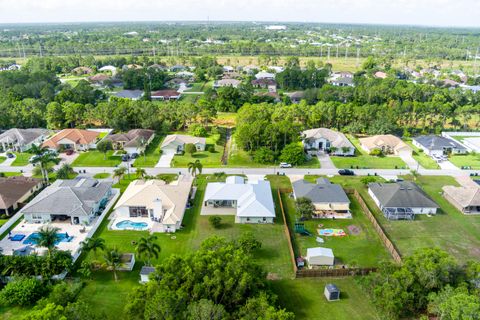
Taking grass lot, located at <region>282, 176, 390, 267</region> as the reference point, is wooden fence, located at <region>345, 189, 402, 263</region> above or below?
above

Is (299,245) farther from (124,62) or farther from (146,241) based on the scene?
(124,62)

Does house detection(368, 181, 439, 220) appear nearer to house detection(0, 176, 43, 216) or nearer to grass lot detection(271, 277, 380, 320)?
grass lot detection(271, 277, 380, 320)

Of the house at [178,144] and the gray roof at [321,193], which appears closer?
the gray roof at [321,193]

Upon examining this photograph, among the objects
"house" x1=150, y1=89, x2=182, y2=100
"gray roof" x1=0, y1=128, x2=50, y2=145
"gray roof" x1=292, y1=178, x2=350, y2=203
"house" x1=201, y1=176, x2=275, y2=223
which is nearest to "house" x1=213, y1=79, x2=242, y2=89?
"house" x1=150, y1=89, x2=182, y2=100

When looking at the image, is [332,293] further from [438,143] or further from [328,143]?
[438,143]

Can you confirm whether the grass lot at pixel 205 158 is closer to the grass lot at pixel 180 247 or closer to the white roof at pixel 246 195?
the white roof at pixel 246 195

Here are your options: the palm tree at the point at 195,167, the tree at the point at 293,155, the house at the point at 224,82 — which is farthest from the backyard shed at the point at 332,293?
the house at the point at 224,82
